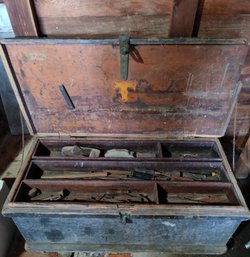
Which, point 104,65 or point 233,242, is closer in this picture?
point 104,65

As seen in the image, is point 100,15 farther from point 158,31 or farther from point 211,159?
point 211,159

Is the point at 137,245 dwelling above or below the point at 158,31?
below

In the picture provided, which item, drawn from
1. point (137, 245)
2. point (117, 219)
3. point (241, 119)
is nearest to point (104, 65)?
point (117, 219)

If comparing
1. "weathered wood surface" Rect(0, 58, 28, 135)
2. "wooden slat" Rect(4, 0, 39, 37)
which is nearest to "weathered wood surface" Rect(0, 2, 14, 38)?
"weathered wood surface" Rect(0, 58, 28, 135)

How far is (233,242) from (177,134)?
2.38ft

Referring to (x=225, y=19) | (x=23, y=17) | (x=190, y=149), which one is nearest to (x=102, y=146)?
(x=190, y=149)

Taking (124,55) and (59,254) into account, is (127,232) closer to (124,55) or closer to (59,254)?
(59,254)

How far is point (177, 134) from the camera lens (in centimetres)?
136

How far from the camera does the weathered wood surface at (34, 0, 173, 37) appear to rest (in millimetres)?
1046

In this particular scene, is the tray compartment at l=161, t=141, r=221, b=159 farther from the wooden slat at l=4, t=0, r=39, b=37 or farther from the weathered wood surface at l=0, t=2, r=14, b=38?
the weathered wood surface at l=0, t=2, r=14, b=38

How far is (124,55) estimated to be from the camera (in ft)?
3.48

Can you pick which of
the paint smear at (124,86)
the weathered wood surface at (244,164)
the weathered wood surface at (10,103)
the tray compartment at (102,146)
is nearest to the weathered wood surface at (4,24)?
the weathered wood surface at (10,103)

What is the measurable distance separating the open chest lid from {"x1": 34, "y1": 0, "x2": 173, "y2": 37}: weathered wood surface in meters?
0.12

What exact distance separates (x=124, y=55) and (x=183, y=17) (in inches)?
12.1
